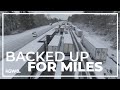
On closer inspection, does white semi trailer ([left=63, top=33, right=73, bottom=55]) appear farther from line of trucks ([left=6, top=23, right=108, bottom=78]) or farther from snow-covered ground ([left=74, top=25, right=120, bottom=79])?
snow-covered ground ([left=74, top=25, right=120, bottom=79])

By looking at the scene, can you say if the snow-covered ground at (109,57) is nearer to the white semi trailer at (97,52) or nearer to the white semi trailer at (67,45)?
the white semi trailer at (97,52)

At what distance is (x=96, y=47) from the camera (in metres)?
4.58

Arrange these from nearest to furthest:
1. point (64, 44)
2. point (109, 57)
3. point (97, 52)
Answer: point (97, 52), point (64, 44), point (109, 57)

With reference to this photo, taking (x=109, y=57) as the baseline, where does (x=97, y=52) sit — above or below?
above

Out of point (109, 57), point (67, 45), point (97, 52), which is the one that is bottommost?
point (109, 57)

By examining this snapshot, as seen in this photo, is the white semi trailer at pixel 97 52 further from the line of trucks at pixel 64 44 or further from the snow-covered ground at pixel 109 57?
the snow-covered ground at pixel 109 57

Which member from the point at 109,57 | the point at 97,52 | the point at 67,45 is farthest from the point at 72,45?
the point at 109,57

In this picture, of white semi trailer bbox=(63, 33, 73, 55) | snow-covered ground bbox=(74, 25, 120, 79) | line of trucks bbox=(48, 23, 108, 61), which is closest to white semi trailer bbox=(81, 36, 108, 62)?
line of trucks bbox=(48, 23, 108, 61)

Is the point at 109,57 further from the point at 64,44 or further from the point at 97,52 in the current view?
the point at 64,44

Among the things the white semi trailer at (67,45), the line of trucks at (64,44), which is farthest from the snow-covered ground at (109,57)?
the white semi trailer at (67,45)
